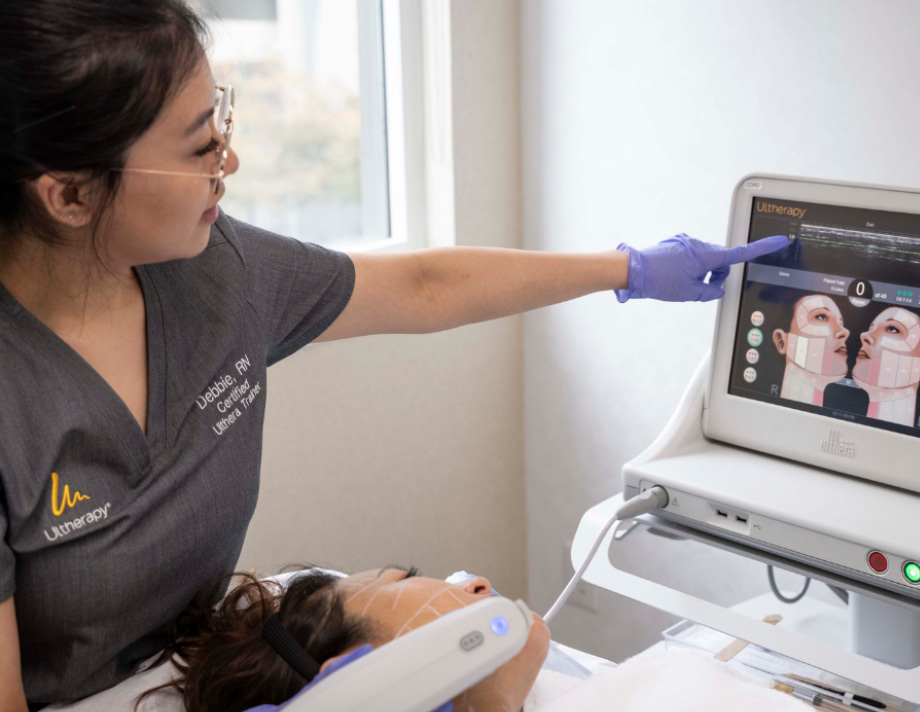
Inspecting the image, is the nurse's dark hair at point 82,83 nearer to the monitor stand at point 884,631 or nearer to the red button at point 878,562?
the red button at point 878,562

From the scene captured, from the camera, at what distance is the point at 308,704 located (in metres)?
0.68

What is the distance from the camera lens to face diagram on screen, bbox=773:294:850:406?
1186 mm

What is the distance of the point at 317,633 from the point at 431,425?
1.23 m

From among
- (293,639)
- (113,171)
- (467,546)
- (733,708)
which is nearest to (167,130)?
(113,171)

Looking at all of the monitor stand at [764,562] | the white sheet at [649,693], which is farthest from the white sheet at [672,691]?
the monitor stand at [764,562]

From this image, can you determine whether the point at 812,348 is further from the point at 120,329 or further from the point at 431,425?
the point at 431,425

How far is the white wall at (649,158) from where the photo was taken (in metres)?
1.52

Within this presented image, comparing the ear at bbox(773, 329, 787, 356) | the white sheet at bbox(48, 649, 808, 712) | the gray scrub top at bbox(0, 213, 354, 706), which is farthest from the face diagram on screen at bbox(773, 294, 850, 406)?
the gray scrub top at bbox(0, 213, 354, 706)

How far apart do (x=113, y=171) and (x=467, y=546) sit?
1598 millimetres

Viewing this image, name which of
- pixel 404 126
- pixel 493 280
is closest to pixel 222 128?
pixel 493 280

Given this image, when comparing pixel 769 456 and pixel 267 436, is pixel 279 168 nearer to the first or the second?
pixel 267 436

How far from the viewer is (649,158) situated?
1.83 metres

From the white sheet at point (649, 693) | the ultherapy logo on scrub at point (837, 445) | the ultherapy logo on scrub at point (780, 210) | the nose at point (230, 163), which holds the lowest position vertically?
the white sheet at point (649, 693)

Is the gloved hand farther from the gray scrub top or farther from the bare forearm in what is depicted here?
the gray scrub top
